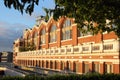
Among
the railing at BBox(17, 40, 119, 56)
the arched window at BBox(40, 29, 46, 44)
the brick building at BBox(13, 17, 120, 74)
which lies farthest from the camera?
the arched window at BBox(40, 29, 46, 44)

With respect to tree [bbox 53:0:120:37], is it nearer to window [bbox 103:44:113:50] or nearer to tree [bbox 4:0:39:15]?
tree [bbox 4:0:39:15]

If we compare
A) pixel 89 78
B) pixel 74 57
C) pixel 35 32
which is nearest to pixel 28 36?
pixel 35 32

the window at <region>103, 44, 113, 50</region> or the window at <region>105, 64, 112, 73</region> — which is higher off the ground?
the window at <region>103, 44, 113, 50</region>

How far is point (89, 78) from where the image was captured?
24.4 meters

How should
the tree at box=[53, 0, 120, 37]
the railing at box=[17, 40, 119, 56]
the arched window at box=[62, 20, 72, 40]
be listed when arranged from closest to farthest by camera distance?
the tree at box=[53, 0, 120, 37]
the railing at box=[17, 40, 119, 56]
the arched window at box=[62, 20, 72, 40]

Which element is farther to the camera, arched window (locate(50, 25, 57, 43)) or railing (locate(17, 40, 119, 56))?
arched window (locate(50, 25, 57, 43))

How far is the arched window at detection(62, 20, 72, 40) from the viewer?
67688 mm

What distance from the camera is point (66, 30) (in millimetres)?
69812

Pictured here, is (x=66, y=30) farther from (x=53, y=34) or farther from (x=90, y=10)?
(x=90, y=10)

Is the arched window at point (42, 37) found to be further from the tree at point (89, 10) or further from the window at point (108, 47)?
the tree at point (89, 10)

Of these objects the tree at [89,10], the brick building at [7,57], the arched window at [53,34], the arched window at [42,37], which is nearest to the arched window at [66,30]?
the arched window at [53,34]

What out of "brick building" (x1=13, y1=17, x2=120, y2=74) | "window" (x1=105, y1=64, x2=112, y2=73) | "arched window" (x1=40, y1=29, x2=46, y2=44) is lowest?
"window" (x1=105, y1=64, x2=112, y2=73)

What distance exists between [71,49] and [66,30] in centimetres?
1278

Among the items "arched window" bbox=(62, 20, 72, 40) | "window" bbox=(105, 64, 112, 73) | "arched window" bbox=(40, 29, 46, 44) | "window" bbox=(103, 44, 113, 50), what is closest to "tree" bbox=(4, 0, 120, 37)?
"window" bbox=(103, 44, 113, 50)
